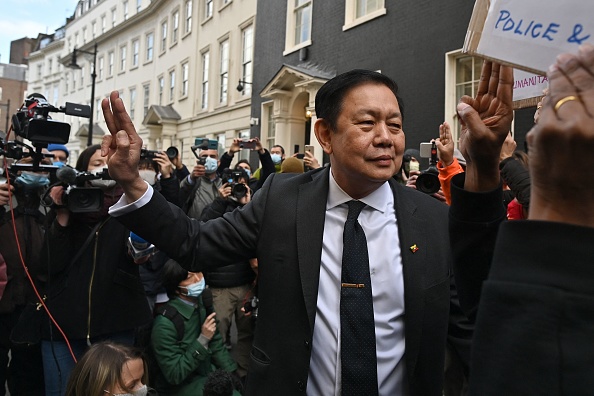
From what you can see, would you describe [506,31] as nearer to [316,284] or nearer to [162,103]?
[316,284]

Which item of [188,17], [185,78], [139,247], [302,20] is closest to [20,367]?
[139,247]

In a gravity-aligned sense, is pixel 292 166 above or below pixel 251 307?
above

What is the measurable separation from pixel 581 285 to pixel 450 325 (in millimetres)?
1830

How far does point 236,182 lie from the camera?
16.7ft

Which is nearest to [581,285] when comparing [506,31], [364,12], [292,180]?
[506,31]

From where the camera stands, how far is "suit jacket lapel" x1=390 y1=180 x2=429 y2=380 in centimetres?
175

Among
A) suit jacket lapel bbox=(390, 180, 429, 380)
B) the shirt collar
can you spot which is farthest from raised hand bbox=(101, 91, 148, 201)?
suit jacket lapel bbox=(390, 180, 429, 380)

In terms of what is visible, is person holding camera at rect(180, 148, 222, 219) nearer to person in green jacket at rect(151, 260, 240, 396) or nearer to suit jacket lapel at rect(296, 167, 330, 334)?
person in green jacket at rect(151, 260, 240, 396)

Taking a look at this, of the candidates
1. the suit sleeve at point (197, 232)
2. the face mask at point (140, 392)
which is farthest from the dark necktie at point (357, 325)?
the face mask at point (140, 392)

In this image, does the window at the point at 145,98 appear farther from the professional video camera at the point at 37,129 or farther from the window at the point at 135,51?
the professional video camera at the point at 37,129

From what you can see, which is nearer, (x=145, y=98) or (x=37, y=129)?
(x=37, y=129)

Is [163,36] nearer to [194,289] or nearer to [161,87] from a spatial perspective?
[161,87]

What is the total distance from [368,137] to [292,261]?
0.56 metres

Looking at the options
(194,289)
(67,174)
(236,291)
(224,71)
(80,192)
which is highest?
(224,71)
